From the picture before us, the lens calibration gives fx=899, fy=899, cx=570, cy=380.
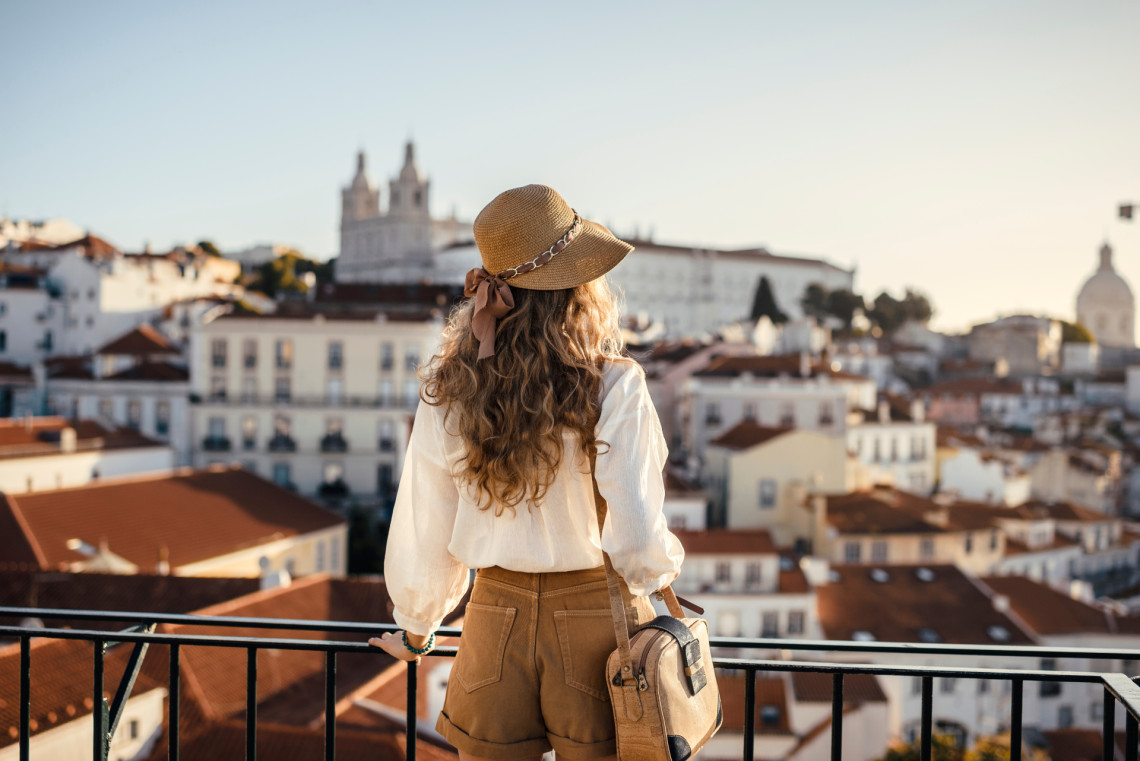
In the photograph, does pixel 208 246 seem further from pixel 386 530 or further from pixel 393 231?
pixel 386 530

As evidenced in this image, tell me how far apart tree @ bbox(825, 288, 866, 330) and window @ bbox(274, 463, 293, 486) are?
63.6 m

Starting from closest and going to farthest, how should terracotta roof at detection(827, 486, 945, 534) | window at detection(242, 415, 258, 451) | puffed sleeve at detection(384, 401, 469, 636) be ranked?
1. puffed sleeve at detection(384, 401, 469, 636)
2. terracotta roof at detection(827, 486, 945, 534)
3. window at detection(242, 415, 258, 451)

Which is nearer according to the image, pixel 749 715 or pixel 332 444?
pixel 749 715

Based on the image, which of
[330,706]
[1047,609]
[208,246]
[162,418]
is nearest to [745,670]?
[330,706]

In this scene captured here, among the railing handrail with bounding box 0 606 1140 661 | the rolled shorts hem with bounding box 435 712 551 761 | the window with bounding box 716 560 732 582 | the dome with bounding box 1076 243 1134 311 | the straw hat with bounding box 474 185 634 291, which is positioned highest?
the dome with bounding box 1076 243 1134 311

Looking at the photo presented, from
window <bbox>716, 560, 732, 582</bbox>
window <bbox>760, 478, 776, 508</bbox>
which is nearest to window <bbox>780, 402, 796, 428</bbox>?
window <bbox>760, 478, 776, 508</bbox>

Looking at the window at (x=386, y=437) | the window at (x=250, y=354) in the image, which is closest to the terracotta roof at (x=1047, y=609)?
the window at (x=386, y=437)

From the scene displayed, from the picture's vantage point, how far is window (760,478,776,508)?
27672 mm

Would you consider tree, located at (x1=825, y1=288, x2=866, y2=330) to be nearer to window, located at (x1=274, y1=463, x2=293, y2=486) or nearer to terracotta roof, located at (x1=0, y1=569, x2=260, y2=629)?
window, located at (x1=274, y1=463, x2=293, y2=486)

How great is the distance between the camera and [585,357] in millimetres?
1901

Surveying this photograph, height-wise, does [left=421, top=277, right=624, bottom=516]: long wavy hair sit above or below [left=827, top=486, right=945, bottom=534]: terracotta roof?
above

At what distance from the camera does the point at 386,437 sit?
3341 cm

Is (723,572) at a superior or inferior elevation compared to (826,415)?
inferior

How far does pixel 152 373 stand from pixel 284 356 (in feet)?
19.3
